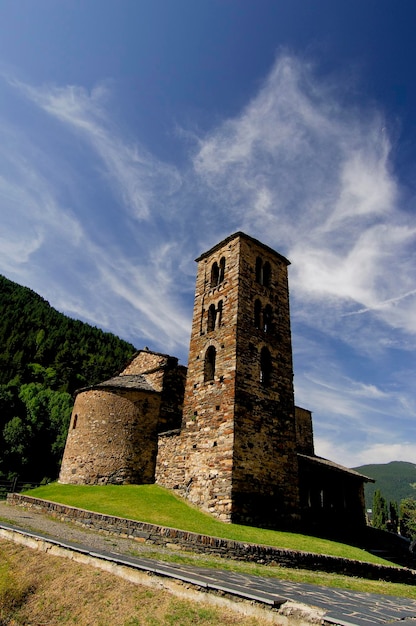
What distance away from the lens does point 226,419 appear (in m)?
17.5

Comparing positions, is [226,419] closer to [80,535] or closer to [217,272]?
[80,535]

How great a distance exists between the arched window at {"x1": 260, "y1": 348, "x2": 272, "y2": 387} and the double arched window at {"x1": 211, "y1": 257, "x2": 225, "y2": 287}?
5443mm

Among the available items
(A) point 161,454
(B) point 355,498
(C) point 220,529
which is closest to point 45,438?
(A) point 161,454

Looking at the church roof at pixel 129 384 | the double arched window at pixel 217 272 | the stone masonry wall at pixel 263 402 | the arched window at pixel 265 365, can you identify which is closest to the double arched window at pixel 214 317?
the stone masonry wall at pixel 263 402

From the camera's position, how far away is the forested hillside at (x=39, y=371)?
47.7m

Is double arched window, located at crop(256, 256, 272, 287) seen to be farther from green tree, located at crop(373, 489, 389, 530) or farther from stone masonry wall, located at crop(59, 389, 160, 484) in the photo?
green tree, located at crop(373, 489, 389, 530)

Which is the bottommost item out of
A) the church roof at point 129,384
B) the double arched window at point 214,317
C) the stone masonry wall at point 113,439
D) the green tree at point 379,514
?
the green tree at point 379,514

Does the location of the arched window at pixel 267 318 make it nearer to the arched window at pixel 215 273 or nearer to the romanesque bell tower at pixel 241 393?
the romanesque bell tower at pixel 241 393

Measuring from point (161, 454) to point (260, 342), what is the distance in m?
8.31

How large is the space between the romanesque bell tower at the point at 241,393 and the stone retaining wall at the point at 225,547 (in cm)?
383

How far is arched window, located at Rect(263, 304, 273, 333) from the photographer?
2238cm

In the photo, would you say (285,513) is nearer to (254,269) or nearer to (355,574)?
(355,574)

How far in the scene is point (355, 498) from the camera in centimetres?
2727

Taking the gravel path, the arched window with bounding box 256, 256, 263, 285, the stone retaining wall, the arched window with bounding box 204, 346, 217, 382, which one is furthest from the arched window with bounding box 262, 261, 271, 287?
the gravel path
